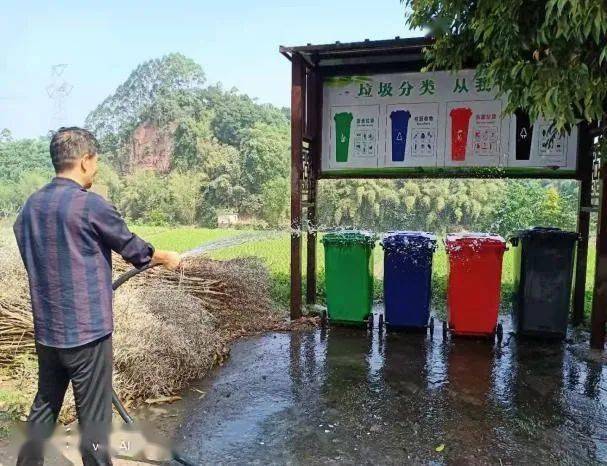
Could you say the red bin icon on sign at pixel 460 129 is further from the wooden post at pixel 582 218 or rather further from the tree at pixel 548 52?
the tree at pixel 548 52

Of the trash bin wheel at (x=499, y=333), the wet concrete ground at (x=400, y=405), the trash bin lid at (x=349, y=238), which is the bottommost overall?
the wet concrete ground at (x=400, y=405)

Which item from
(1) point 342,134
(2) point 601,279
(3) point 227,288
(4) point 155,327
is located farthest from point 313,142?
(2) point 601,279

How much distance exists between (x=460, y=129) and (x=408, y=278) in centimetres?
194

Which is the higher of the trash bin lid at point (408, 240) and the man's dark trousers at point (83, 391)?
the trash bin lid at point (408, 240)

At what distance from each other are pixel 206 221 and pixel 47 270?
23.3 meters

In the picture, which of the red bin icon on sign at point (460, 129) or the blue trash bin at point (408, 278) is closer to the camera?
the blue trash bin at point (408, 278)

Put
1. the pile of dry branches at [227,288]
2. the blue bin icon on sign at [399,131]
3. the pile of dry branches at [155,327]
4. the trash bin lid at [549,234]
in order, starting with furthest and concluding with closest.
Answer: the blue bin icon on sign at [399,131] < the pile of dry branches at [227,288] < the trash bin lid at [549,234] < the pile of dry branches at [155,327]

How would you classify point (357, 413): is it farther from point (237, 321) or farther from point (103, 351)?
point (237, 321)

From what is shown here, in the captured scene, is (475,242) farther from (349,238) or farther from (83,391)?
(83,391)

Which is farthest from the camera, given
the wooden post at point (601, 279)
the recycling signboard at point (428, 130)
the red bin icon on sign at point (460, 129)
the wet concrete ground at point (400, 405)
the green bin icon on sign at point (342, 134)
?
the green bin icon on sign at point (342, 134)

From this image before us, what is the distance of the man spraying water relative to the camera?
2.13m

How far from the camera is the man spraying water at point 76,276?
2135 mm

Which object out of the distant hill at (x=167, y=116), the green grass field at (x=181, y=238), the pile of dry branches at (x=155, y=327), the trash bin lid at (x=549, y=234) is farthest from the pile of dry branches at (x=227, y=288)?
the distant hill at (x=167, y=116)

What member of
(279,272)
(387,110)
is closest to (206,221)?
(279,272)
